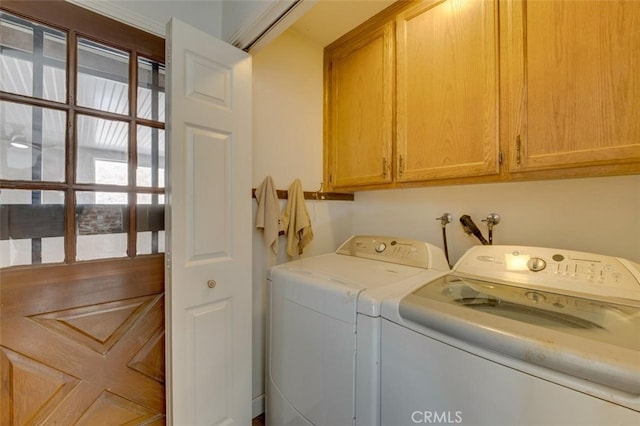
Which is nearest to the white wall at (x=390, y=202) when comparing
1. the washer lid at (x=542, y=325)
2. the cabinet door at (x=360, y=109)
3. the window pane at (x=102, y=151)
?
the cabinet door at (x=360, y=109)

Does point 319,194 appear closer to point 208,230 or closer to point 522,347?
point 208,230

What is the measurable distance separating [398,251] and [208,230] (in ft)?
3.15

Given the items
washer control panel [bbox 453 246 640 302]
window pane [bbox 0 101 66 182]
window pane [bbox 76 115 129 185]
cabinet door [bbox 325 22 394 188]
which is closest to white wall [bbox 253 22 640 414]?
cabinet door [bbox 325 22 394 188]

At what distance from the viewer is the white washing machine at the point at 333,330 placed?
0.94 metres

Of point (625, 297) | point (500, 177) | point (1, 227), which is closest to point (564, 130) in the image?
point (500, 177)

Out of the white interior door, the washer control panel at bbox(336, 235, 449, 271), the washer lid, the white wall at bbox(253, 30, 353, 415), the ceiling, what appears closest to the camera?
the washer lid

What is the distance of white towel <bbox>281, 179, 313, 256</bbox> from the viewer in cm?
166

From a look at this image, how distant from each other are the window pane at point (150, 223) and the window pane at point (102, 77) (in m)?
0.38

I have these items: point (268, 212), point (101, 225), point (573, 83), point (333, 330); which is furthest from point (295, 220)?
point (573, 83)

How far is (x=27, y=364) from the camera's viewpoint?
0.92m

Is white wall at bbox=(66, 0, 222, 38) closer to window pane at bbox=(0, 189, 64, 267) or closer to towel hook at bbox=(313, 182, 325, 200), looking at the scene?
window pane at bbox=(0, 189, 64, 267)

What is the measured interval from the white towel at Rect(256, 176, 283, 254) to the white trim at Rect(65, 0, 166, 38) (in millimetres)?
835

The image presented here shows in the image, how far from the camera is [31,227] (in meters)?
0.95

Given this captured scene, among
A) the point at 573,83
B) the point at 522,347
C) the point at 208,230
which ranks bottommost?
the point at 522,347
